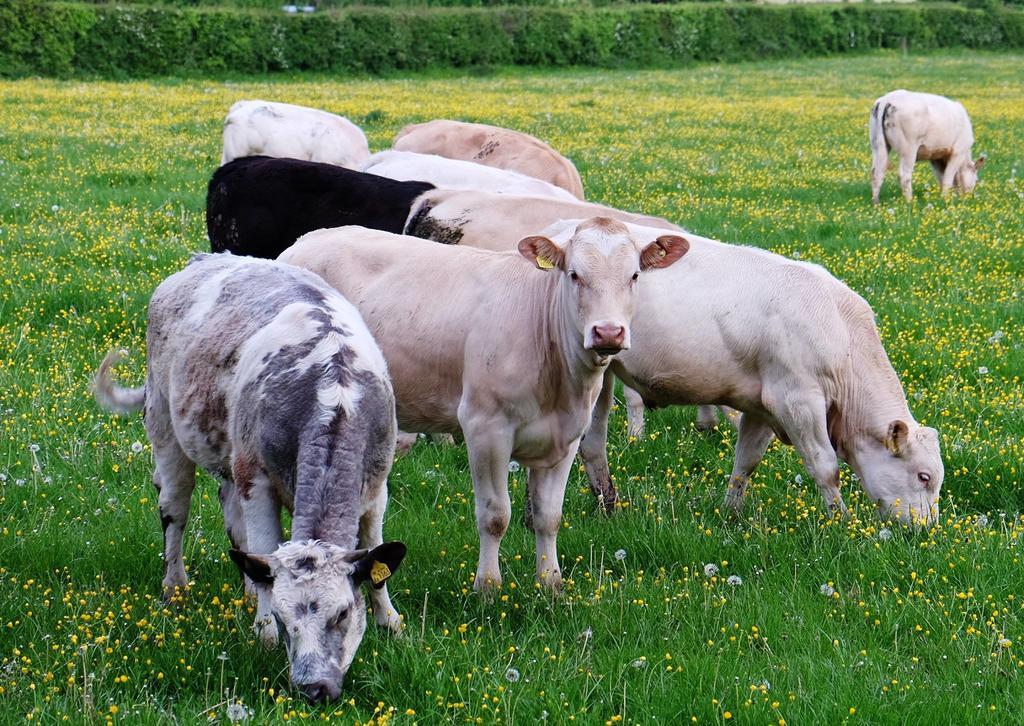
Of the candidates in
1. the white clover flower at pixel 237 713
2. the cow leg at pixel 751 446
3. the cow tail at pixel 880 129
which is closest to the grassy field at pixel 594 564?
the white clover flower at pixel 237 713

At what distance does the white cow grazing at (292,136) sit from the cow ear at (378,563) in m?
10.5

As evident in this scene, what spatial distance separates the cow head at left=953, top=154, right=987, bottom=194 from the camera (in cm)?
1778

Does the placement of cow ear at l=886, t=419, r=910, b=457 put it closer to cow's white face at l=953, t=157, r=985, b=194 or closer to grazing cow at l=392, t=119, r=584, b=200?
grazing cow at l=392, t=119, r=584, b=200

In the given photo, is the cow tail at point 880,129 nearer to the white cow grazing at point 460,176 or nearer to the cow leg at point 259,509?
the white cow grazing at point 460,176

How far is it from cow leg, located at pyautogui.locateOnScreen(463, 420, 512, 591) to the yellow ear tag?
1.43 metres

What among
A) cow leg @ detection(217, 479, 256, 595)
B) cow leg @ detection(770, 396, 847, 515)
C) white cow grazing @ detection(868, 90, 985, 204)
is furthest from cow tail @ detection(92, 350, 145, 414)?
white cow grazing @ detection(868, 90, 985, 204)

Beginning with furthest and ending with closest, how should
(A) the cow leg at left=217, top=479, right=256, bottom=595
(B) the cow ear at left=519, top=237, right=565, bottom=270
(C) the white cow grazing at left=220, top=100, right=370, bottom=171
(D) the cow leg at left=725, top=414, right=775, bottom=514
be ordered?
(C) the white cow grazing at left=220, top=100, right=370, bottom=171 → (D) the cow leg at left=725, top=414, right=775, bottom=514 → (B) the cow ear at left=519, top=237, right=565, bottom=270 → (A) the cow leg at left=217, top=479, right=256, bottom=595

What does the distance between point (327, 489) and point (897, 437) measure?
368cm

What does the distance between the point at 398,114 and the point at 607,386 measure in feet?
58.6

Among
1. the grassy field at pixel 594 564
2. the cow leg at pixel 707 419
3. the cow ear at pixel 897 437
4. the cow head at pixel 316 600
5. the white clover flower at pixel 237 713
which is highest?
the cow head at pixel 316 600

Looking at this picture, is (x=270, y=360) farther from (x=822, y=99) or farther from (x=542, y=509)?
(x=822, y=99)

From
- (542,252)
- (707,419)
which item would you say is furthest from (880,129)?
(542,252)

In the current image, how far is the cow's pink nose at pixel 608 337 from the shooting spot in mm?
5402

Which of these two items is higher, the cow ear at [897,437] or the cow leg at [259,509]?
the cow leg at [259,509]
